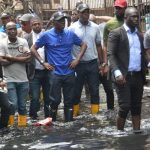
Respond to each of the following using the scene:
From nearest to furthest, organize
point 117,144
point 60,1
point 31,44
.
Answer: point 117,144
point 31,44
point 60,1

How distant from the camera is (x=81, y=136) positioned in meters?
10.1

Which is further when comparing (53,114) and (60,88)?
(53,114)

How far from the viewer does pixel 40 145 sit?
30.8ft

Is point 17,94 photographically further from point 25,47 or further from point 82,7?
point 82,7

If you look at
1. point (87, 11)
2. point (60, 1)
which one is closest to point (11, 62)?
point (87, 11)

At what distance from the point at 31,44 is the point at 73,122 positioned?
179cm

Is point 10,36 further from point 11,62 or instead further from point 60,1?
point 60,1

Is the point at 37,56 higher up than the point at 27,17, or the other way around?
the point at 27,17

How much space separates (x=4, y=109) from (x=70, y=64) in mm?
1507

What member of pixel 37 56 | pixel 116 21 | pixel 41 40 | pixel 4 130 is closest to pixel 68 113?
pixel 37 56

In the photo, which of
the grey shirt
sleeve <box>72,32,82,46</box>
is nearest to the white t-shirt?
sleeve <box>72,32,82,46</box>

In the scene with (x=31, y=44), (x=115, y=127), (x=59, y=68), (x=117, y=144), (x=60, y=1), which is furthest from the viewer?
(x=60, y=1)

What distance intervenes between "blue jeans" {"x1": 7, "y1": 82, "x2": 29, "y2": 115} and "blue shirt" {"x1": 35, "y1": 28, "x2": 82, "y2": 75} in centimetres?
65

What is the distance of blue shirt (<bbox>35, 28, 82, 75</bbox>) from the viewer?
1142 cm
